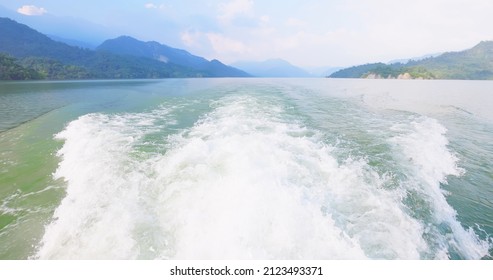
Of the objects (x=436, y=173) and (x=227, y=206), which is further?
(x=436, y=173)

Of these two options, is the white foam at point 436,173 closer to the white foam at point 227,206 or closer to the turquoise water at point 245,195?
the turquoise water at point 245,195

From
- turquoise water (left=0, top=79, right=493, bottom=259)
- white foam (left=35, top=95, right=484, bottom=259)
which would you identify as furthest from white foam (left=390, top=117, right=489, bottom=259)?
white foam (left=35, top=95, right=484, bottom=259)

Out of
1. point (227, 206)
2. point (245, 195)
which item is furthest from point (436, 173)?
point (227, 206)

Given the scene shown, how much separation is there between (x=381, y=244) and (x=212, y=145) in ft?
22.2

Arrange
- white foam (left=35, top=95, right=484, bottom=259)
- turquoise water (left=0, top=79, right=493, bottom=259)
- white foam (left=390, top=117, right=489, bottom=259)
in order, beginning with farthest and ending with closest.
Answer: white foam (left=390, top=117, right=489, bottom=259), turquoise water (left=0, top=79, right=493, bottom=259), white foam (left=35, top=95, right=484, bottom=259)

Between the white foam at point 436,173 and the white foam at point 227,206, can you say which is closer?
the white foam at point 227,206

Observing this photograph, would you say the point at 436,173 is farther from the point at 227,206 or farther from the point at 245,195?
the point at 227,206

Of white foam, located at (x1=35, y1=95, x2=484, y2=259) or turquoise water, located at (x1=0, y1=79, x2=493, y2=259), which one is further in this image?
turquoise water, located at (x1=0, y1=79, x2=493, y2=259)

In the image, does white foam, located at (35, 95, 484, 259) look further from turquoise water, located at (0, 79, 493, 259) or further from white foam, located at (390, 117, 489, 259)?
white foam, located at (390, 117, 489, 259)

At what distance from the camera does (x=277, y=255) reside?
16.1ft

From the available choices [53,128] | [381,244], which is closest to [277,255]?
[381,244]

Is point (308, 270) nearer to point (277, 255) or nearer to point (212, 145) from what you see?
point (277, 255)

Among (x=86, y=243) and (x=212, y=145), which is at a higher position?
(x=212, y=145)

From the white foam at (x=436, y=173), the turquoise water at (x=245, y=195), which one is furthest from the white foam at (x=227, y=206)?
the white foam at (x=436, y=173)
